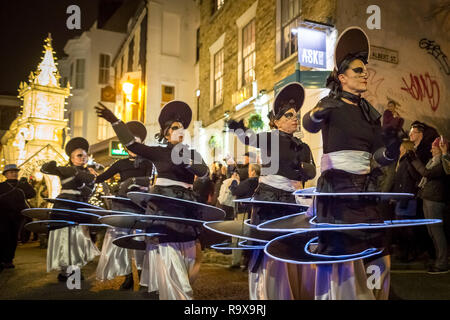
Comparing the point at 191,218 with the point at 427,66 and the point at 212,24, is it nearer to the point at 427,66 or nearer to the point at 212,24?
the point at 427,66

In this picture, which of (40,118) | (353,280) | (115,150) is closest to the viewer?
(353,280)

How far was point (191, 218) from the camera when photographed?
4758mm

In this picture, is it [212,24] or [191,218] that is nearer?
[191,218]

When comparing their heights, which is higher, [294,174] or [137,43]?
[137,43]

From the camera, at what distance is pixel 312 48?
33.4 ft

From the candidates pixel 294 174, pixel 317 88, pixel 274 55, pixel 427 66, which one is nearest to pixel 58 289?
pixel 294 174

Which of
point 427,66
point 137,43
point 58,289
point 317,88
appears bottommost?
point 58,289

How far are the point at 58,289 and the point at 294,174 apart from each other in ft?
14.5

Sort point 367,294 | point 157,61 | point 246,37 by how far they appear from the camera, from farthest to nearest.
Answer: point 157,61 → point 246,37 → point 367,294

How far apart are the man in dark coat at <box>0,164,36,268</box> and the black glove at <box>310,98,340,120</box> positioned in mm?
8860

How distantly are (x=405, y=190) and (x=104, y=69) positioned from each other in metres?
31.8

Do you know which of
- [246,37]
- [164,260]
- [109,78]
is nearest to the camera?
[164,260]

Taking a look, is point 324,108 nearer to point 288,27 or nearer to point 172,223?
point 172,223

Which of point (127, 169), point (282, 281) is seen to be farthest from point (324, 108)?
point (127, 169)
